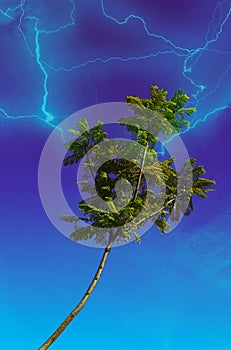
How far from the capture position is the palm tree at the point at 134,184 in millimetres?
20797

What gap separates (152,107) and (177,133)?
2.27m

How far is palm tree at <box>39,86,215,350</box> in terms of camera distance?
68.2 feet

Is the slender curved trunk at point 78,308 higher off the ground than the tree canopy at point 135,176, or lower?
lower

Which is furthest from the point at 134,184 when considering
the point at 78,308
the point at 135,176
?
the point at 78,308

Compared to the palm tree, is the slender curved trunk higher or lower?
lower

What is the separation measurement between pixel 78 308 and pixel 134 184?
24.7 ft

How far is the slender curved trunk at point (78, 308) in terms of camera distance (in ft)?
60.1

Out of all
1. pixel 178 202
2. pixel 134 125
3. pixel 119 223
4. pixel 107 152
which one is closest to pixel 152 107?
pixel 134 125

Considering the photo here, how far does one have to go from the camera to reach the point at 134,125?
78.9 feet

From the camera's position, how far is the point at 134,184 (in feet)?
76.4

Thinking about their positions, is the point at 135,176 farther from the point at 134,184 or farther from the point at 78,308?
the point at 78,308

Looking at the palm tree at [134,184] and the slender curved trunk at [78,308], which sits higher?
the palm tree at [134,184]

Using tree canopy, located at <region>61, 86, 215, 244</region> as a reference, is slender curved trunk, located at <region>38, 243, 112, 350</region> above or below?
below

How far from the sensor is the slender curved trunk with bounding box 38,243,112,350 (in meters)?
18.3
